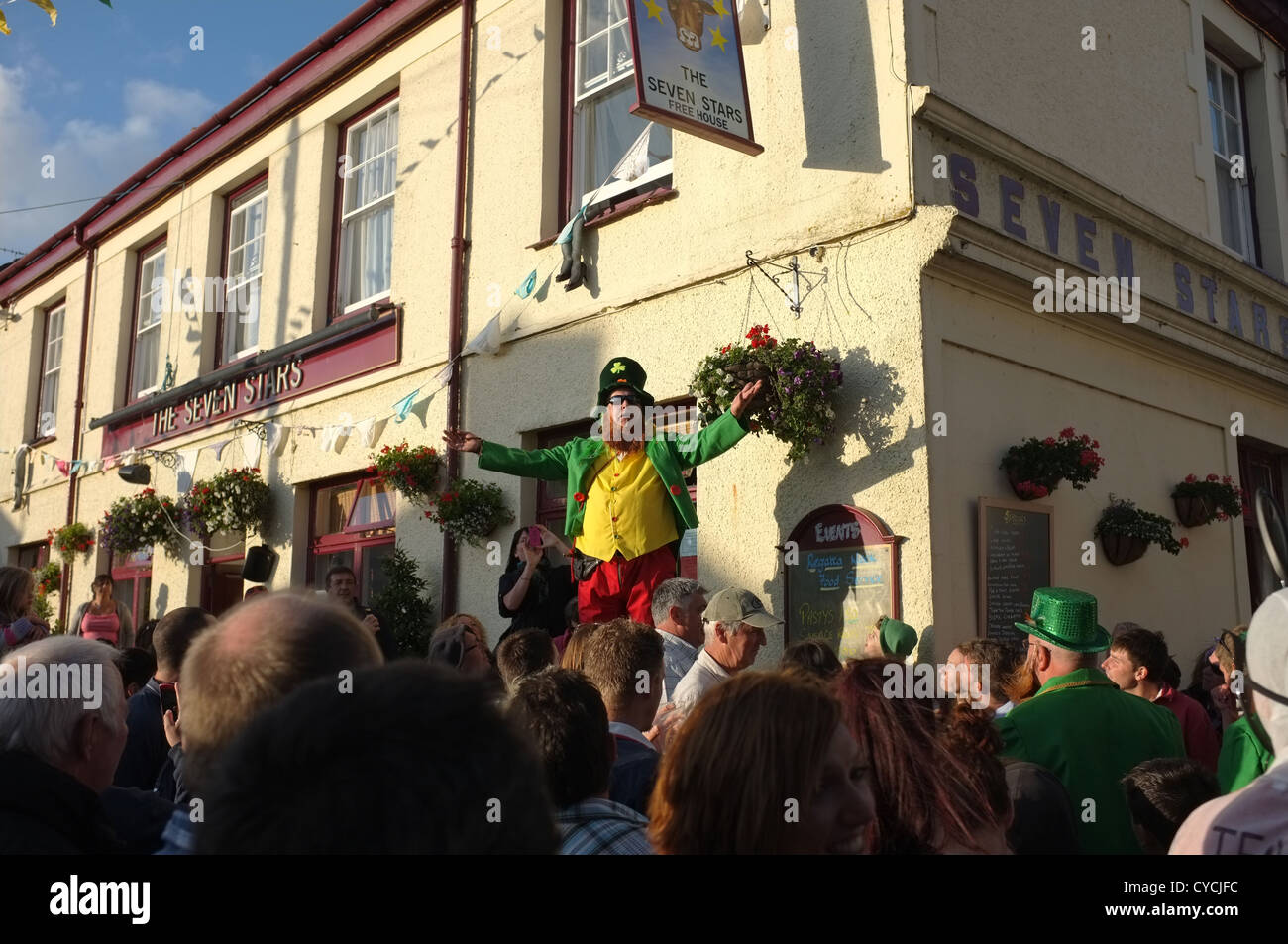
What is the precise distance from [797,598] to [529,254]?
12.2 ft

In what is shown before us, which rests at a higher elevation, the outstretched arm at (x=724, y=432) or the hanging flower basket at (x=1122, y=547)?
the outstretched arm at (x=724, y=432)

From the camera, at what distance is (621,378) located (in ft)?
21.3

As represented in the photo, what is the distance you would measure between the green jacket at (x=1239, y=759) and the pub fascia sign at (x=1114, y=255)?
381cm

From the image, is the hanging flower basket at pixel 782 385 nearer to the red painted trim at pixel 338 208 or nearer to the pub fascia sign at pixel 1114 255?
the pub fascia sign at pixel 1114 255

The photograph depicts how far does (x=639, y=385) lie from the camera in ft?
21.7

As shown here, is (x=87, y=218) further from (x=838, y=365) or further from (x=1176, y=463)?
(x=1176, y=463)

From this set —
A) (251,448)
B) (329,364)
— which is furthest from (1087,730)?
(251,448)

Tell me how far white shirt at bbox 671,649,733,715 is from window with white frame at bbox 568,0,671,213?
4258 mm

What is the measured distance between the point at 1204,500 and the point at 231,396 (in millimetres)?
9146

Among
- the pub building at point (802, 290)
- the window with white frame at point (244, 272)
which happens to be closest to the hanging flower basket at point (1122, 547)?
the pub building at point (802, 290)

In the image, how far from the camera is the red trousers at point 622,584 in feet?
20.9

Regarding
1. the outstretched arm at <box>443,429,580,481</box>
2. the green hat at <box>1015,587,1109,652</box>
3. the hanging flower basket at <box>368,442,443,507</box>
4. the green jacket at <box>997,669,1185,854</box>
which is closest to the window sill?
the outstretched arm at <box>443,429,580,481</box>
